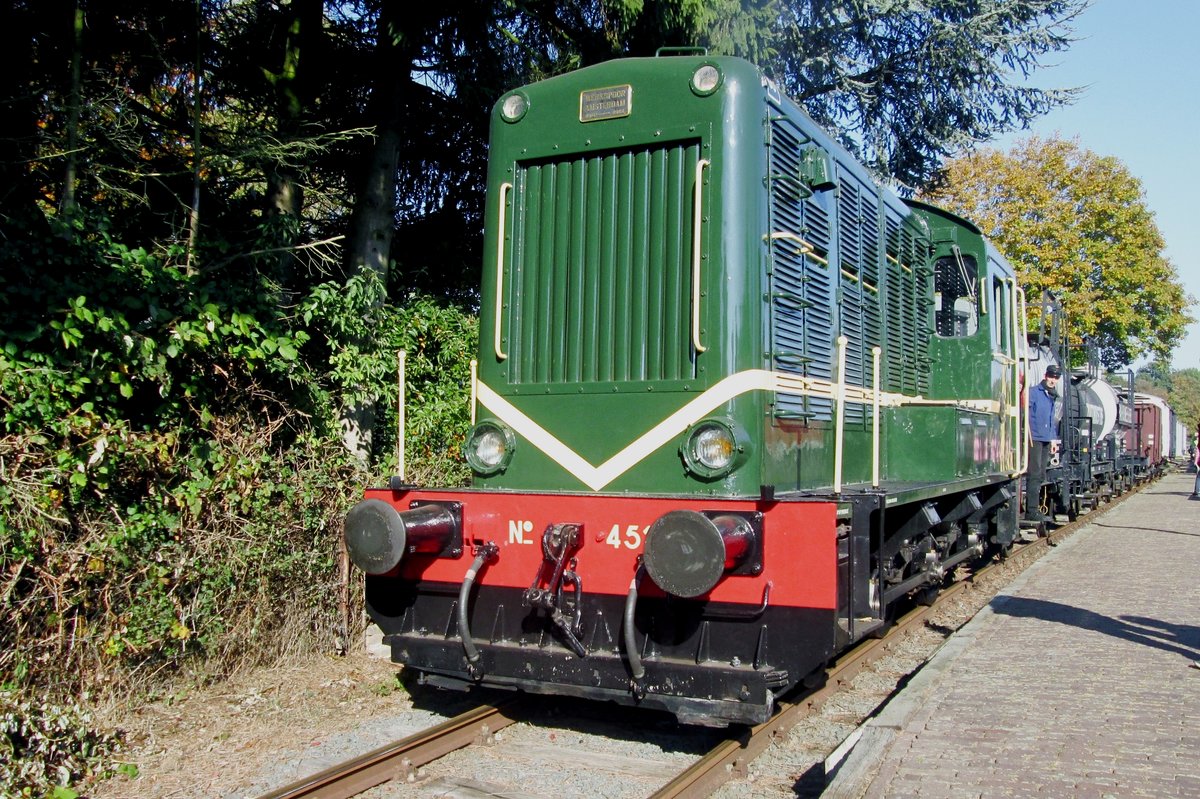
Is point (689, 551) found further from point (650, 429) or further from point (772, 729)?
point (772, 729)

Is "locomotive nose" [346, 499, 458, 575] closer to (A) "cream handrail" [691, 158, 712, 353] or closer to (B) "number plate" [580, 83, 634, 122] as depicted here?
(A) "cream handrail" [691, 158, 712, 353]

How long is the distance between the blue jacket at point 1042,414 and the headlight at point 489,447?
9.14 m

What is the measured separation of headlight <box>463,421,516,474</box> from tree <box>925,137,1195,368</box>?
23441mm

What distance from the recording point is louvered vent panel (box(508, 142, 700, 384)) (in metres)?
5.00

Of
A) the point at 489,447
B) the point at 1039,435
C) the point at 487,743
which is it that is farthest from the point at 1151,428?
the point at 487,743

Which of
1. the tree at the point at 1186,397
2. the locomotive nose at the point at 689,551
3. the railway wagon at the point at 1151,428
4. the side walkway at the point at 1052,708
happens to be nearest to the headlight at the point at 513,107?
the locomotive nose at the point at 689,551

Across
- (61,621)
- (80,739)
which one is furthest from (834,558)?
(61,621)

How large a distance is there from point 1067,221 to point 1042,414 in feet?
53.5

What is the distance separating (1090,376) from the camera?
17.7 meters

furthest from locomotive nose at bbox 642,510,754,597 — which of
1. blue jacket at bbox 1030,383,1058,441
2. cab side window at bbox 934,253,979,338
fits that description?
blue jacket at bbox 1030,383,1058,441

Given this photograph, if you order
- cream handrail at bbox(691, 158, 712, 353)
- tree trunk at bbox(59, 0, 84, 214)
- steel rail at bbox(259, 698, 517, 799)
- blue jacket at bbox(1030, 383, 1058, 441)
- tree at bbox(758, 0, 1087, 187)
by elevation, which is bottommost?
steel rail at bbox(259, 698, 517, 799)

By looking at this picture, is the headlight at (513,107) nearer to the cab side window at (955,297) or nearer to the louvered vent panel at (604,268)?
the louvered vent panel at (604,268)

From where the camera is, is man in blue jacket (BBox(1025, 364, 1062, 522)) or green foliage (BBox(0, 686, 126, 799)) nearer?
green foliage (BBox(0, 686, 126, 799))

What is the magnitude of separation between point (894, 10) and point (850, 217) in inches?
245
